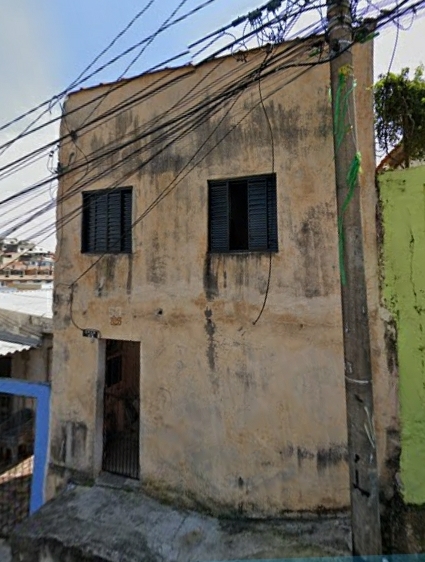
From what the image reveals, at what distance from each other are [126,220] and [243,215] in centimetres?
223

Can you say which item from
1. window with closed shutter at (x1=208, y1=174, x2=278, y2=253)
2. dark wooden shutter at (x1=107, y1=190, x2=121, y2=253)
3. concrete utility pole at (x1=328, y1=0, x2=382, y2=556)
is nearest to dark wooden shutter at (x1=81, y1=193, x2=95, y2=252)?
dark wooden shutter at (x1=107, y1=190, x2=121, y2=253)

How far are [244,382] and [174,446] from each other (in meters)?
1.73

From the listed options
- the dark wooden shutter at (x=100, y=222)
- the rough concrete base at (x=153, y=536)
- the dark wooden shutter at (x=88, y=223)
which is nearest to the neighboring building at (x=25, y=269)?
the dark wooden shutter at (x=88, y=223)

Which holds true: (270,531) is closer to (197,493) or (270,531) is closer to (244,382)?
(197,493)

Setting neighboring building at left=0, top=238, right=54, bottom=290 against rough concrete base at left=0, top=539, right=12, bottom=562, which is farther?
neighboring building at left=0, top=238, right=54, bottom=290

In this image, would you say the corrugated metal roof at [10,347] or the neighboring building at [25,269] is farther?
the neighboring building at [25,269]

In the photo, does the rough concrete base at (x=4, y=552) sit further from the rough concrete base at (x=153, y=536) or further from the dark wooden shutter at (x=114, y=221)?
the dark wooden shutter at (x=114, y=221)

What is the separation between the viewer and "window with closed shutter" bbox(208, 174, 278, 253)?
5980 millimetres

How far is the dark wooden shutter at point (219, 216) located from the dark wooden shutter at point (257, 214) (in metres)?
0.40

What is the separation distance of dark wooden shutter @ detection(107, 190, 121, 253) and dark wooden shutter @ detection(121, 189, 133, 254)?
0.08 m

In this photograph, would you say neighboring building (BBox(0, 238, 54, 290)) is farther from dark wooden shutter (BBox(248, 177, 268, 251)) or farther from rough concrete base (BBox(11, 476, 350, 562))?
dark wooden shutter (BBox(248, 177, 268, 251))

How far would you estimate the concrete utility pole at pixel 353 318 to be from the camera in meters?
3.21

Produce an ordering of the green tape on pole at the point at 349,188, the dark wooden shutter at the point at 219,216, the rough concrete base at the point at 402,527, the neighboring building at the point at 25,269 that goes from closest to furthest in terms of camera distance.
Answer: the green tape on pole at the point at 349,188 → the rough concrete base at the point at 402,527 → the dark wooden shutter at the point at 219,216 → the neighboring building at the point at 25,269

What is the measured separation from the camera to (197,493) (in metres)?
6.13
